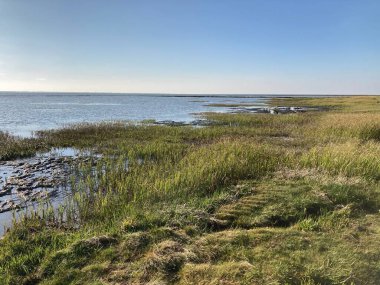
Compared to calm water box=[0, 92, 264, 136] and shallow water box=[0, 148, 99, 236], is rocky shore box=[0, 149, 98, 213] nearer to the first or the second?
shallow water box=[0, 148, 99, 236]

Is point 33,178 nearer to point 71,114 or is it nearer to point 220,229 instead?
point 220,229

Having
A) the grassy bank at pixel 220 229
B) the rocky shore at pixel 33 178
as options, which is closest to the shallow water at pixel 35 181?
the rocky shore at pixel 33 178

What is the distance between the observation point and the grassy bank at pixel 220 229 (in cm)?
565

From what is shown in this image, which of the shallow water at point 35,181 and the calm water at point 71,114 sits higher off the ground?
the calm water at point 71,114

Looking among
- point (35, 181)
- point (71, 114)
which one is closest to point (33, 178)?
point (35, 181)

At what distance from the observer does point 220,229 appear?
7.64 metres

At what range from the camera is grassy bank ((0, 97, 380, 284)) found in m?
5.65

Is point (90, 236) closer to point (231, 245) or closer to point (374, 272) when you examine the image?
point (231, 245)

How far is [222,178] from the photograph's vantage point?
35.2 feet

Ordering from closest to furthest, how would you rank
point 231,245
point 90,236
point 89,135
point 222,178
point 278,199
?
point 231,245 < point 90,236 < point 278,199 < point 222,178 < point 89,135

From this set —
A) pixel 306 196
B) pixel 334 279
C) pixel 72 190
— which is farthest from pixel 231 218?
pixel 72 190

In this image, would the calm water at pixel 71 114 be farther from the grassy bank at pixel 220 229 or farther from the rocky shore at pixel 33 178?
the grassy bank at pixel 220 229

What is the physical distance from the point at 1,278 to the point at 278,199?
7105 millimetres

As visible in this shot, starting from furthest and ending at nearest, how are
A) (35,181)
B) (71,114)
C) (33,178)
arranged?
1. (71,114)
2. (33,178)
3. (35,181)
